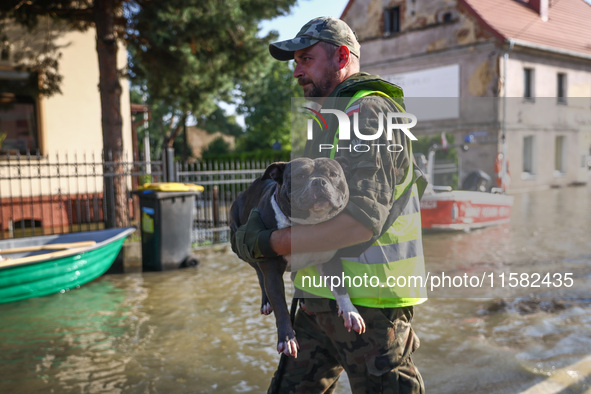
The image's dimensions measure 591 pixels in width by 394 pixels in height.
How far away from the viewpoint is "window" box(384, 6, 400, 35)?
2572 centimetres

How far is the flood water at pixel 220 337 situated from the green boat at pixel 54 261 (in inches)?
7.6

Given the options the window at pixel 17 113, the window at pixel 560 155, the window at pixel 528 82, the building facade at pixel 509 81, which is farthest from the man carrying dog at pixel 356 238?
the window at pixel 528 82

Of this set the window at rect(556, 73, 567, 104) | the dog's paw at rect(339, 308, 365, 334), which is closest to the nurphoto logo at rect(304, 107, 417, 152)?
the dog's paw at rect(339, 308, 365, 334)

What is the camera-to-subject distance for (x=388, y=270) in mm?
1978

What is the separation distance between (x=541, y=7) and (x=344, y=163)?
79.7 feet

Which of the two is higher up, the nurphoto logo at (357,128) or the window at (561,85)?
the window at (561,85)

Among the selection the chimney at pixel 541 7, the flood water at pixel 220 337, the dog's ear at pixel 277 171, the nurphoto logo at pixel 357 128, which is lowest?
the flood water at pixel 220 337

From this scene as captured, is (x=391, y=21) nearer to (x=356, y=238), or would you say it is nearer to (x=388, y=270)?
(x=388, y=270)

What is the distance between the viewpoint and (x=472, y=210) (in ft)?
38.9

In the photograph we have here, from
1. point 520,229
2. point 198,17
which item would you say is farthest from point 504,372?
point 520,229

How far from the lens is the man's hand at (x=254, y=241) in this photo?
178 cm

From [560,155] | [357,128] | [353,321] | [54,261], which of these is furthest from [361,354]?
[560,155]

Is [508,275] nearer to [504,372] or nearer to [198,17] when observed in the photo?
[504,372]

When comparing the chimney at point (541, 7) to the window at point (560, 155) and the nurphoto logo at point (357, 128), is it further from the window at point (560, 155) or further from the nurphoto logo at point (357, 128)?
the nurphoto logo at point (357, 128)
